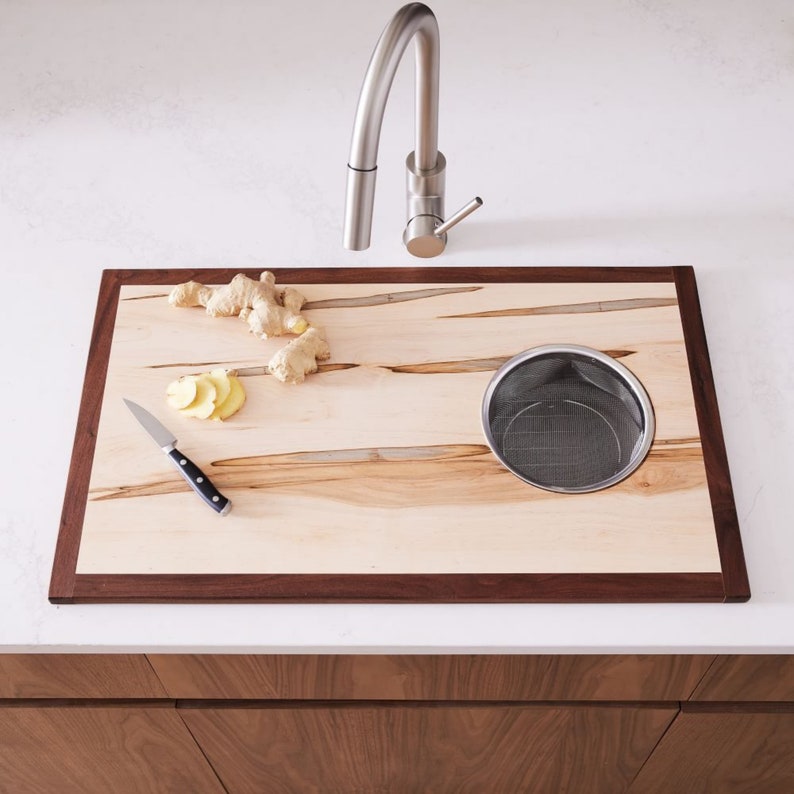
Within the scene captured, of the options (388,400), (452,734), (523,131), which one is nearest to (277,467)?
(388,400)

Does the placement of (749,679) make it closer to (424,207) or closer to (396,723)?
(396,723)

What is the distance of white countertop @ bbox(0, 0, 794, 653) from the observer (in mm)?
877

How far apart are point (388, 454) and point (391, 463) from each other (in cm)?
1

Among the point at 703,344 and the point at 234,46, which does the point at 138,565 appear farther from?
the point at 234,46

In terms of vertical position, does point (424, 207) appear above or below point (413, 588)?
above

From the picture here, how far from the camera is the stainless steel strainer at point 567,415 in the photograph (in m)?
1.00

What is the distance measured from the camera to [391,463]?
3.11ft

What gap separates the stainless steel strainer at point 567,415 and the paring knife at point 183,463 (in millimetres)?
312

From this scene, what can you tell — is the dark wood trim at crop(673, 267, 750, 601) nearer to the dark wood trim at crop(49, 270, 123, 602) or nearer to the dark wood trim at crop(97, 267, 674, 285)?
the dark wood trim at crop(97, 267, 674, 285)

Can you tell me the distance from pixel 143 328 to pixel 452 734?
25.7 inches

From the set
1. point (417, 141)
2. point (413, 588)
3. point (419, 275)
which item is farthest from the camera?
point (419, 275)

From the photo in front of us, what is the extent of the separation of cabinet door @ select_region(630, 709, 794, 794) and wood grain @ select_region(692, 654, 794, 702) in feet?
0.17

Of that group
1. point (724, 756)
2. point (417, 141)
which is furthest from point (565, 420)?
point (724, 756)

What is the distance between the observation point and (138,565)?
892mm
